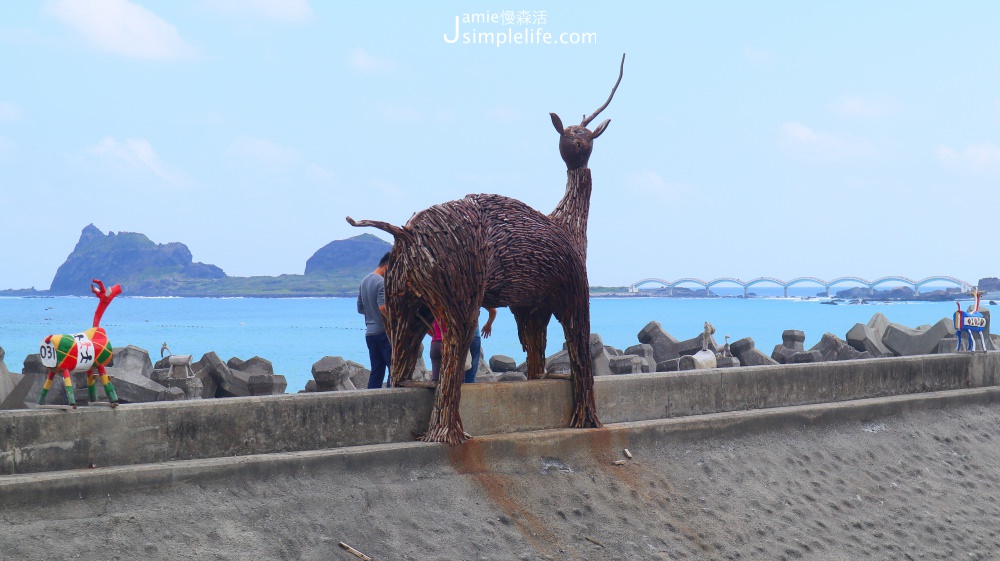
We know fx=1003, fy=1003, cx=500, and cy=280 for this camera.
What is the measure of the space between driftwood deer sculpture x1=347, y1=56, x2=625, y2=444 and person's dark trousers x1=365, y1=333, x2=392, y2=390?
94 cm

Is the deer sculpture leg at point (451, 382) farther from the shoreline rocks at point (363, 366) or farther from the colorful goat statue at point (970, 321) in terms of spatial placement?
the colorful goat statue at point (970, 321)

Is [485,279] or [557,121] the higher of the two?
[557,121]

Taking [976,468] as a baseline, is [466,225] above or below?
above

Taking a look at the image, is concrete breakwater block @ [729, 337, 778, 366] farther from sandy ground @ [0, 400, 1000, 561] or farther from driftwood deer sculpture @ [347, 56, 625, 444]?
driftwood deer sculpture @ [347, 56, 625, 444]

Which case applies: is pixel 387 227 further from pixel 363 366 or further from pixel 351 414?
pixel 363 366

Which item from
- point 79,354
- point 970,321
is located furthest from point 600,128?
point 970,321

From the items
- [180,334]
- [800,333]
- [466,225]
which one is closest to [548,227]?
[466,225]

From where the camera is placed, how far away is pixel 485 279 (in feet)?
22.0

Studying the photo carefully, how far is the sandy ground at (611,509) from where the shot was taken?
5266 mm

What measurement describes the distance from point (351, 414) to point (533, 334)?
1.75m

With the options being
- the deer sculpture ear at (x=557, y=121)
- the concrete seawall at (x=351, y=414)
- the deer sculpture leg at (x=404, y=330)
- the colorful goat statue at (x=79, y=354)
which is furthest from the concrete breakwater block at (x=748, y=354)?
the colorful goat statue at (x=79, y=354)

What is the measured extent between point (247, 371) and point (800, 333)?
9.91 metres

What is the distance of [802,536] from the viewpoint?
7.23 m

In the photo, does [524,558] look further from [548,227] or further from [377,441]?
[548,227]
